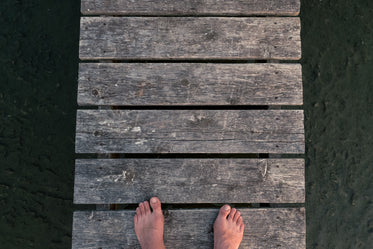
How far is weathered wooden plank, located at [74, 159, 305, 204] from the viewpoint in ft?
4.39

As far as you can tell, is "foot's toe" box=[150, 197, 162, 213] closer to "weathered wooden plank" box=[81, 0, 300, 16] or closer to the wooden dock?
the wooden dock

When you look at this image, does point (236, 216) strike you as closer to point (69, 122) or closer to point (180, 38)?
point (180, 38)

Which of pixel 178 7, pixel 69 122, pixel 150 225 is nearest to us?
pixel 150 225

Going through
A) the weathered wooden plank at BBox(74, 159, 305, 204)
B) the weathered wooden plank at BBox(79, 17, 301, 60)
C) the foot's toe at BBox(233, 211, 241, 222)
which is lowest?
the foot's toe at BBox(233, 211, 241, 222)

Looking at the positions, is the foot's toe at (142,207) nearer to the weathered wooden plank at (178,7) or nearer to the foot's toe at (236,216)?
the foot's toe at (236,216)

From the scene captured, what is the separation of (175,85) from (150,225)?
0.71m

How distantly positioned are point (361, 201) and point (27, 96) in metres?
2.38

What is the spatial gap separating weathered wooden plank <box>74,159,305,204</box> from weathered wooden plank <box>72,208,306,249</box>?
7cm

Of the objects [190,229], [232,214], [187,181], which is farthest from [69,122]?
[232,214]

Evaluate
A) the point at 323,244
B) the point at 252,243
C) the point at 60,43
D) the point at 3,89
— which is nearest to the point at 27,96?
the point at 3,89

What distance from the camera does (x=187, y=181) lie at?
135cm

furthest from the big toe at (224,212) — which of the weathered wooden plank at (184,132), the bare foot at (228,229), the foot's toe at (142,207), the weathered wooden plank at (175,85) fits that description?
the weathered wooden plank at (175,85)

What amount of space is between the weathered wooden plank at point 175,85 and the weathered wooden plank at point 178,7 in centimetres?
29

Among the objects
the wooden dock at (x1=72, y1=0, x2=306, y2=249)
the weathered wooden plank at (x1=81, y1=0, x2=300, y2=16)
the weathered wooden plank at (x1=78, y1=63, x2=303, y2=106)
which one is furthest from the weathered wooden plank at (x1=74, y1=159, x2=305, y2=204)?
the weathered wooden plank at (x1=81, y1=0, x2=300, y2=16)
